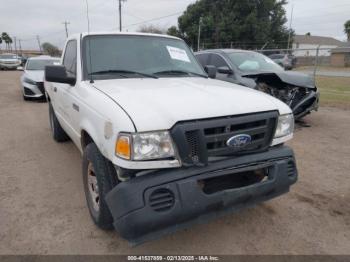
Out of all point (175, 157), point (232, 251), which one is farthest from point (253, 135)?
point (232, 251)

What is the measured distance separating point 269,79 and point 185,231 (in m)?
4.80

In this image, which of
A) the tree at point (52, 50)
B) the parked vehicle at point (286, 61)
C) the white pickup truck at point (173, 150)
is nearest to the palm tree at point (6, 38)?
the tree at point (52, 50)

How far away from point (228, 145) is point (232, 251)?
97 cm

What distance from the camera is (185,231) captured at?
2.85 m

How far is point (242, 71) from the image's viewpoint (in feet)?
22.4

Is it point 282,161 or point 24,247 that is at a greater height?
point 282,161

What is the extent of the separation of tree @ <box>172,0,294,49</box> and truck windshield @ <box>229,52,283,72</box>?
34.5 m

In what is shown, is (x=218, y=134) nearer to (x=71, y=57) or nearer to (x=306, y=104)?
(x=71, y=57)

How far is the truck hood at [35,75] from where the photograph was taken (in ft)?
33.0

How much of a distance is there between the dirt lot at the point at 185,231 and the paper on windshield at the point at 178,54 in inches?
79.0

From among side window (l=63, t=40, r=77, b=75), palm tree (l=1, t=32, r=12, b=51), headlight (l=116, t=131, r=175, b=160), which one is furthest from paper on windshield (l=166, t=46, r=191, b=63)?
palm tree (l=1, t=32, r=12, b=51)

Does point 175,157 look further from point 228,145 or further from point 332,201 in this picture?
point 332,201

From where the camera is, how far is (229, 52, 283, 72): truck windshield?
23.2 ft

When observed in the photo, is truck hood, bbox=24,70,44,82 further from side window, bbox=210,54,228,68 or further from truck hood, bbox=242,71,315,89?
truck hood, bbox=242,71,315,89
